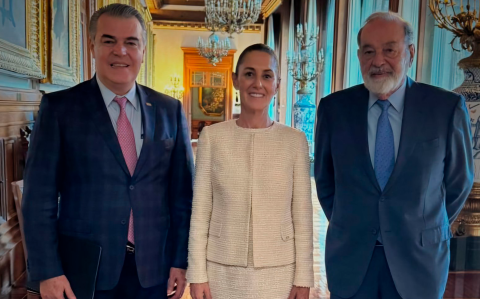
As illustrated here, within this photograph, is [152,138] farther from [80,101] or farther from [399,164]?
[399,164]

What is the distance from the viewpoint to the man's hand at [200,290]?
65.9 inches

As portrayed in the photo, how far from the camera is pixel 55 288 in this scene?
157 cm

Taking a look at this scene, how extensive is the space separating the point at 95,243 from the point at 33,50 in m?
2.35

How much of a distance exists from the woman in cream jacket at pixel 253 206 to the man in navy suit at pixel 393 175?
246 mm

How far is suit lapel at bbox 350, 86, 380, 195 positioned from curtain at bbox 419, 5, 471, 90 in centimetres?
317

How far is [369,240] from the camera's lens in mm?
1815

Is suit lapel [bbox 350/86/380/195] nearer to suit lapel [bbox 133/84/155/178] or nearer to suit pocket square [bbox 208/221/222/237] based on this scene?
suit pocket square [bbox 208/221/222/237]

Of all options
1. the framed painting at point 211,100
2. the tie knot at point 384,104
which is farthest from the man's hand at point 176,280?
the framed painting at point 211,100

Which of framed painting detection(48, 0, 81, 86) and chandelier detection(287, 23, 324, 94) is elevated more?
chandelier detection(287, 23, 324, 94)

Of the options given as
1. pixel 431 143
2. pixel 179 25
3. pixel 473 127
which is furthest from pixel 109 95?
pixel 179 25

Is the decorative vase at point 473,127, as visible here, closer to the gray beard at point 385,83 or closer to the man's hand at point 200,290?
the gray beard at point 385,83

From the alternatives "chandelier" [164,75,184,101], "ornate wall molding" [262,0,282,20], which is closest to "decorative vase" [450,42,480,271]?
"ornate wall molding" [262,0,282,20]

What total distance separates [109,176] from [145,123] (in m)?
0.26

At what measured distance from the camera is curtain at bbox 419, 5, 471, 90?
15.0 ft
